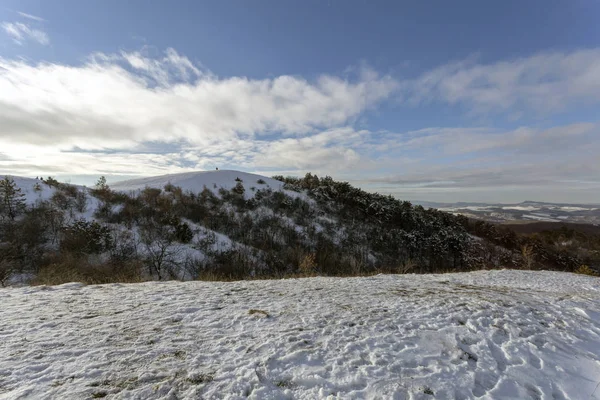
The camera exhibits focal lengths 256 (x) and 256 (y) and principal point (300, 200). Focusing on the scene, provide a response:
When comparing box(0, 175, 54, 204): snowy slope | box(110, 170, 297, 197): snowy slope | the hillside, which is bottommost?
the hillside

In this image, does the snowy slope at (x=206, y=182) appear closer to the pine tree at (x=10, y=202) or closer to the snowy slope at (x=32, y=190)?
the snowy slope at (x=32, y=190)

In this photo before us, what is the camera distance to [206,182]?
75.2ft

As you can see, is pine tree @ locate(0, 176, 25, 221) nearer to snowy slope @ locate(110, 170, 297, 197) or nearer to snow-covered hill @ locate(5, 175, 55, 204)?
snow-covered hill @ locate(5, 175, 55, 204)

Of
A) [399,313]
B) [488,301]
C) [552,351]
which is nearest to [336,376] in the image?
[399,313]

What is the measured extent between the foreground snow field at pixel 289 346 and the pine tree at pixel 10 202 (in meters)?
10.4

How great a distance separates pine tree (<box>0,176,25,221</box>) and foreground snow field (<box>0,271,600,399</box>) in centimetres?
1037

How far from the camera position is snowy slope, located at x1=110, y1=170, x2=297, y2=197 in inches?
842

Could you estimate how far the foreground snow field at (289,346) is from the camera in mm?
2883

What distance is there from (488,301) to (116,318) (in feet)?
25.0

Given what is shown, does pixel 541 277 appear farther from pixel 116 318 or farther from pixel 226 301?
pixel 116 318

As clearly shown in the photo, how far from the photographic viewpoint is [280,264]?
46.9 ft

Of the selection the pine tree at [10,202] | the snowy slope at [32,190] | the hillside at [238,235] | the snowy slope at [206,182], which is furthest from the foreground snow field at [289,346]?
the snowy slope at [206,182]

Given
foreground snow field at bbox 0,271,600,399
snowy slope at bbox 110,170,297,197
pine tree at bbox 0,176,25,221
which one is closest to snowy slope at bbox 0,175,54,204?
pine tree at bbox 0,176,25,221

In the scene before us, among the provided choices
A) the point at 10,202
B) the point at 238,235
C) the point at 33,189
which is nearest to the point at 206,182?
the point at 238,235
